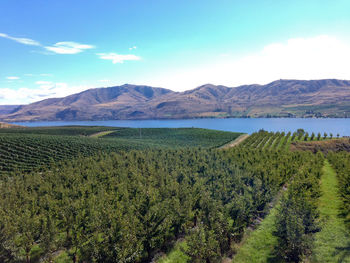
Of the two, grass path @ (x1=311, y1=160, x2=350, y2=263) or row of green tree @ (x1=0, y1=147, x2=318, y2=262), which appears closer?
row of green tree @ (x1=0, y1=147, x2=318, y2=262)

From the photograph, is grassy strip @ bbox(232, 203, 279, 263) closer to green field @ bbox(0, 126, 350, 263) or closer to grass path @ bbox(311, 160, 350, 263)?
green field @ bbox(0, 126, 350, 263)

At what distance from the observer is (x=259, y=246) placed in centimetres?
2445

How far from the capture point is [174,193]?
3459 centimetres

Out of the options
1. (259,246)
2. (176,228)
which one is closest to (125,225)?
(176,228)

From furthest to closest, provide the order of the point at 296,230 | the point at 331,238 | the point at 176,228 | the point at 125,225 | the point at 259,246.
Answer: the point at 176,228, the point at 331,238, the point at 259,246, the point at 125,225, the point at 296,230

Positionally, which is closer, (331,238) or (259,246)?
(259,246)

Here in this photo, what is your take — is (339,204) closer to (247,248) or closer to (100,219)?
(247,248)

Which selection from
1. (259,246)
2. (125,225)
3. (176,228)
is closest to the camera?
(125,225)

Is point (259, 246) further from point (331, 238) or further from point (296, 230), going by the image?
point (331, 238)

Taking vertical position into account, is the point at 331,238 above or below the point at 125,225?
below

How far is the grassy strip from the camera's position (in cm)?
2229

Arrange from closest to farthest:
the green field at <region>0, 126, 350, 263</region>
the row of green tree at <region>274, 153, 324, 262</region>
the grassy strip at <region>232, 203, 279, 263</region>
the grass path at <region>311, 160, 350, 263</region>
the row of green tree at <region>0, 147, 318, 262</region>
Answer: the row of green tree at <region>274, 153, 324, 262</region> < the row of green tree at <region>0, 147, 318, 262</region> < the green field at <region>0, 126, 350, 263</region> < the grass path at <region>311, 160, 350, 263</region> < the grassy strip at <region>232, 203, 279, 263</region>

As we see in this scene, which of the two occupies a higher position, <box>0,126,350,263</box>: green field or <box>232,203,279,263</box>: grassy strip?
<box>0,126,350,263</box>: green field

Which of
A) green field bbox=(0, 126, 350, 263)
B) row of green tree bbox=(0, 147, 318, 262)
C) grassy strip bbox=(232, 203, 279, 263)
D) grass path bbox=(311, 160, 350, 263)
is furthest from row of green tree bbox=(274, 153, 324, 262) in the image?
row of green tree bbox=(0, 147, 318, 262)
